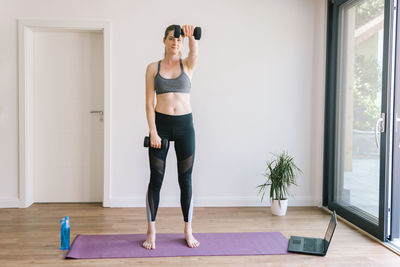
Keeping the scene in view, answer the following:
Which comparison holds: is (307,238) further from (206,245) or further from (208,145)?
(208,145)

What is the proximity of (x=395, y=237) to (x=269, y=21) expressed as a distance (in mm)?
2291

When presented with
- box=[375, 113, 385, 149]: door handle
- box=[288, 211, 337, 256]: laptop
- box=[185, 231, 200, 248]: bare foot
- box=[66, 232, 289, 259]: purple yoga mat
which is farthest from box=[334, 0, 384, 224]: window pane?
box=[185, 231, 200, 248]: bare foot

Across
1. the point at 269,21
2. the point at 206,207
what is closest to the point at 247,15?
the point at 269,21

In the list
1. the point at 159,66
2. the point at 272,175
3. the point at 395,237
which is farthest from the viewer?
the point at 272,175

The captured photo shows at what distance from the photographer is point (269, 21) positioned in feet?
13.4

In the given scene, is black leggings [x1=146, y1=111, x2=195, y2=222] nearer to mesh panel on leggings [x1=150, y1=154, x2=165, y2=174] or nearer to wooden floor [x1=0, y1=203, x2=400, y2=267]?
mesh panel on leggings [x1=150, y1=154, x2=165, y2=174]

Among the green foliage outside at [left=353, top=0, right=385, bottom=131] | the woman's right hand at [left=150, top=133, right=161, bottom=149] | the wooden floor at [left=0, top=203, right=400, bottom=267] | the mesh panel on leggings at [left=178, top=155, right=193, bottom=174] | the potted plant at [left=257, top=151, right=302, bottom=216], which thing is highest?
the green foliage outside at [left=353, top=0, right=385, bottom=131]

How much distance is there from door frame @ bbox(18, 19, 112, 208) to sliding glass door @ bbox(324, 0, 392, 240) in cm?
216

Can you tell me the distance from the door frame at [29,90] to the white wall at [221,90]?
0.19 ft

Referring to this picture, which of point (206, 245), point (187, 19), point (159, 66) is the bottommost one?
point (206, 245)

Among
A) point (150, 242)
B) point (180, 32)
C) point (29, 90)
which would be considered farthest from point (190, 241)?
point (29, 90)

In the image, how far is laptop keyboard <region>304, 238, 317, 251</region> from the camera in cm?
282

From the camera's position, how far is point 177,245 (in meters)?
2.86

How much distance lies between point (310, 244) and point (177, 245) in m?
0.94
